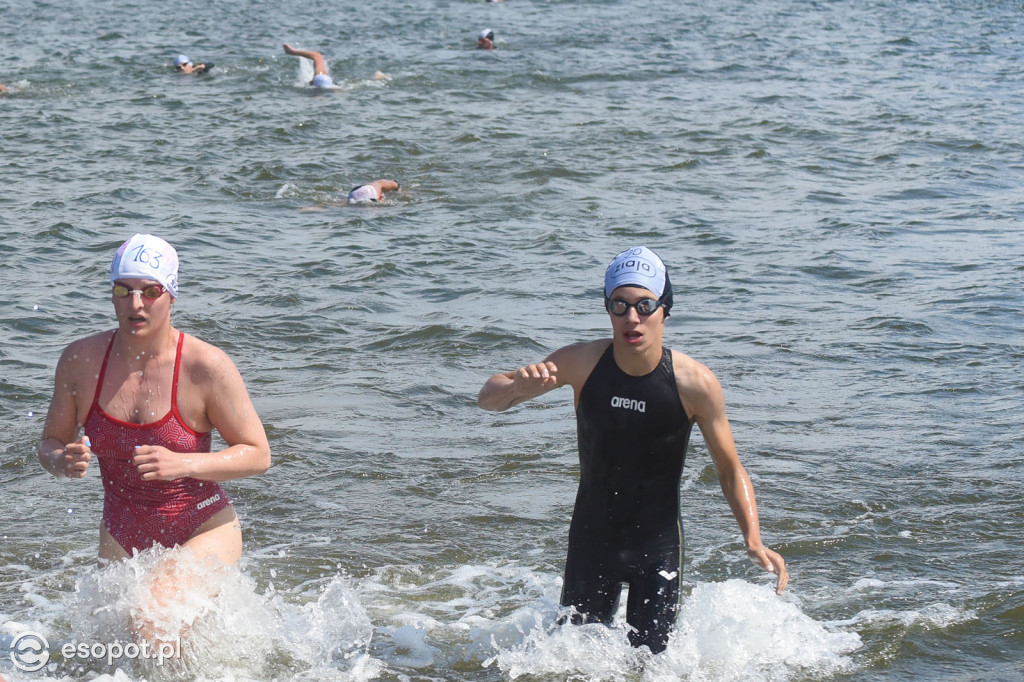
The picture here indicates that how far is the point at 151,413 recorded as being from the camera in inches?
203

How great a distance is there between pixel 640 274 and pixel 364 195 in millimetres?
11826

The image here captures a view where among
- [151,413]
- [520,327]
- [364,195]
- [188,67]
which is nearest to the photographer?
[151,413]

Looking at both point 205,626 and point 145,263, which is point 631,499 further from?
point 145,263

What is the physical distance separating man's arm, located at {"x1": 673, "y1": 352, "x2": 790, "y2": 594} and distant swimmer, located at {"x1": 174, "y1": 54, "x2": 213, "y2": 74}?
23.2 meters

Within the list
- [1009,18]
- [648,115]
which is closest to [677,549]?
[648,115]

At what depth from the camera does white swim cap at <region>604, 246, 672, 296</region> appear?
525cm

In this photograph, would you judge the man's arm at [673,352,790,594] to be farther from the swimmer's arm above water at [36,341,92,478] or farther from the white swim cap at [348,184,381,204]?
the white swim cap at [348,184,381,204]

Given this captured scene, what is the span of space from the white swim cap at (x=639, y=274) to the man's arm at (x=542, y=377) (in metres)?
0.31

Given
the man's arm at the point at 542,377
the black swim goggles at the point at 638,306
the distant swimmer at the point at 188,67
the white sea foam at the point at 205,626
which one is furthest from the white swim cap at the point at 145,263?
the distant swimmer at the point at 188,67

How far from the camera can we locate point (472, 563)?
7.35 m

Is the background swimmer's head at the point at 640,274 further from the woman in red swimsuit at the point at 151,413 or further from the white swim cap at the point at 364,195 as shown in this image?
the white swim cap at the point at 364,195

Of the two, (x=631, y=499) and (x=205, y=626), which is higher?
(x=631, y=499)

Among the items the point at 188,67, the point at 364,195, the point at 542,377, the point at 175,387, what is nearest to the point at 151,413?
the point at 175,387

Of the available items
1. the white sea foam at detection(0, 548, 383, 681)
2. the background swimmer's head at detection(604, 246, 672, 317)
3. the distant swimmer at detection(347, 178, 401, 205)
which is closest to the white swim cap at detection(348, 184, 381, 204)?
the distant swimmer at detection(347, 178, 401, 205)
